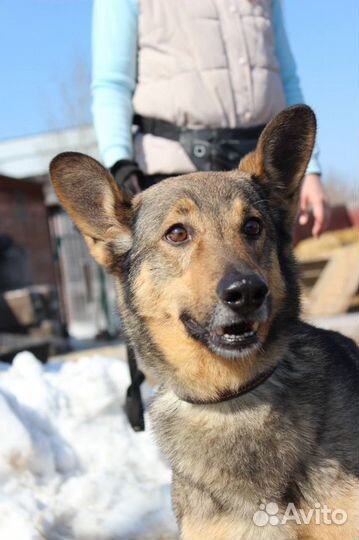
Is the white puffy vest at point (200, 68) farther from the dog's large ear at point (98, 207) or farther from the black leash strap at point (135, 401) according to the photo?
the black leash strap at point (135, 401)

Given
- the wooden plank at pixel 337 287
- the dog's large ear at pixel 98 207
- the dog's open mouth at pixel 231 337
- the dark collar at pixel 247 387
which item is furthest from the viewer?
the wooden plank at pixel 337 287

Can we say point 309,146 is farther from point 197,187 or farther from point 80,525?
point 80,525

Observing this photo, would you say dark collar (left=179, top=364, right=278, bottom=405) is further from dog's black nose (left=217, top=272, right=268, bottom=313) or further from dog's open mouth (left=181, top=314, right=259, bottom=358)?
dog's black nose (left=217, top=272, right=268, bottom=313)

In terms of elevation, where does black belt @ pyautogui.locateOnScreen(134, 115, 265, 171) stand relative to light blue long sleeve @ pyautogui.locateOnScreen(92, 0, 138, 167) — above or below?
below

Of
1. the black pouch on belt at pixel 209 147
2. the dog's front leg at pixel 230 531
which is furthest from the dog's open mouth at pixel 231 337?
the black pouch on belt at pixel 209 147

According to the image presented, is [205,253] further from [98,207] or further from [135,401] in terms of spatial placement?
[135,401]

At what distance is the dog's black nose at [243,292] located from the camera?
7.17 feet

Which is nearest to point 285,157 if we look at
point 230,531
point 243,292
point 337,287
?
point 243,292

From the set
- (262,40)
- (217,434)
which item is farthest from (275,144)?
(217,434)

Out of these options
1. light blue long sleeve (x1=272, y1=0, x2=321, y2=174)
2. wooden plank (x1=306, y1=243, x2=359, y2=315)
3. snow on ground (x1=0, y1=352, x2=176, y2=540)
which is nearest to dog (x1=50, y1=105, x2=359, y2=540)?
snow on ground (x1=0, y1=352, x2=176, y2=540)

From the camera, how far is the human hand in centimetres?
349

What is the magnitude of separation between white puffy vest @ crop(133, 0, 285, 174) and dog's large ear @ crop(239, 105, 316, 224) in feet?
1.93

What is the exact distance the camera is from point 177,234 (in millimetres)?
2686

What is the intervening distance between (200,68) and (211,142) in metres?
0.38
